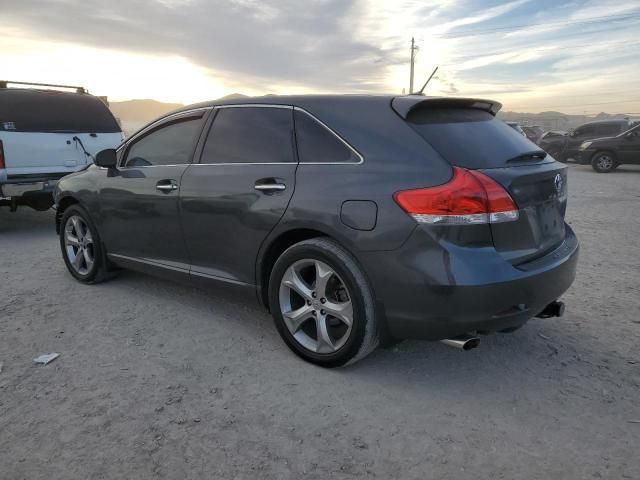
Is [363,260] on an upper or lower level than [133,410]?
upper

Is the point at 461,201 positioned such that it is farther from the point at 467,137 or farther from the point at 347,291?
the point at 347,291

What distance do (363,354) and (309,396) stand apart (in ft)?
1.31

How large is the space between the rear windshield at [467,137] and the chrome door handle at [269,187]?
88 cm

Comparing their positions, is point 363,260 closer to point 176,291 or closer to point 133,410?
point 133,410

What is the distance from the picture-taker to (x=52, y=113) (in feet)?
24.2

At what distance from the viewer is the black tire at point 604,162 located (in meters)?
16.6

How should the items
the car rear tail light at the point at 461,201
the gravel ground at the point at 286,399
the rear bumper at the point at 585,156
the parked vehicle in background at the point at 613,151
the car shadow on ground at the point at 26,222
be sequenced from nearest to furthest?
the gravel ground at the point at 286,399, the car rear tail light at the point at 461,201, the car shadow on ground at the point at 26,222, the parked vehicle in background at the point at 613,151, the rear bumper at the point at 585,156

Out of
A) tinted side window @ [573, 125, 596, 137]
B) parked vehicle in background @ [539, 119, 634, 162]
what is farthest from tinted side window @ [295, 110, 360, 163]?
tinted side window @ [573, 125, 596, 137]

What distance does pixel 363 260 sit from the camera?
2918 mm

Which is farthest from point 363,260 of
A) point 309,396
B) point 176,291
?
point 176,291

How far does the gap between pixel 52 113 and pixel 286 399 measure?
20.7 ft

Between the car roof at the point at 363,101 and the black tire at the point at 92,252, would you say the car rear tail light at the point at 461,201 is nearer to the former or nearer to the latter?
the car roof at the point at 363,101

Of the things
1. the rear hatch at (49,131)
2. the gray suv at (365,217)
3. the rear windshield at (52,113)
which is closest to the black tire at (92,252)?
the gray suv at (365,217)

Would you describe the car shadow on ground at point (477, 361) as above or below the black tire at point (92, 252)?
below
